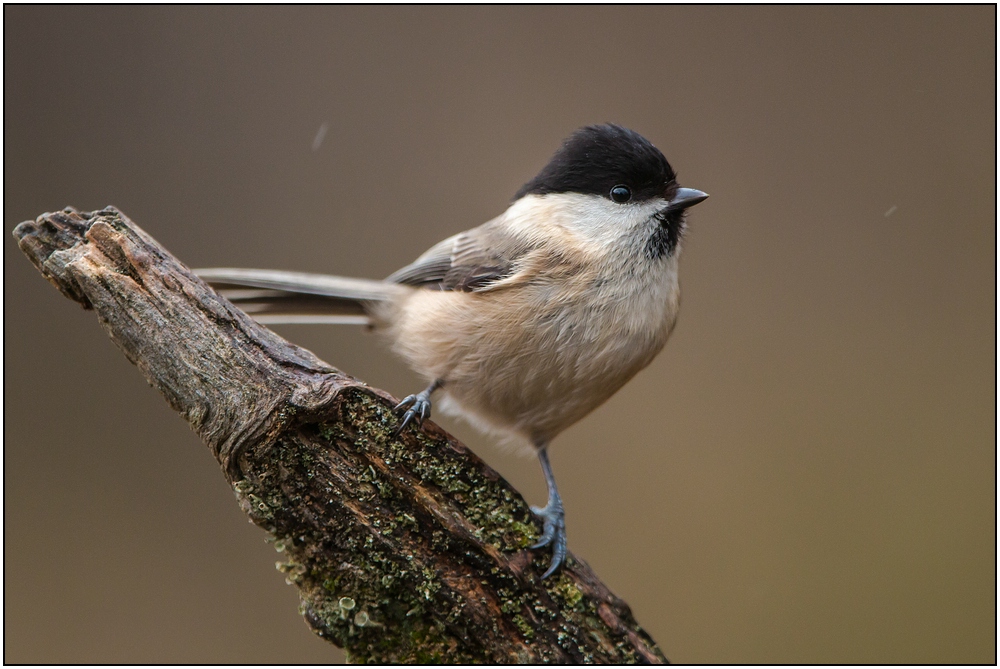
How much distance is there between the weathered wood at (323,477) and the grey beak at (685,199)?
85cm

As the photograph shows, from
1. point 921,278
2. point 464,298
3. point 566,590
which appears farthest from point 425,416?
point 921,278

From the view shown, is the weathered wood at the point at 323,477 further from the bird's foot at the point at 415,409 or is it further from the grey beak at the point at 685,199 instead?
the grey beak at the point at 685,199

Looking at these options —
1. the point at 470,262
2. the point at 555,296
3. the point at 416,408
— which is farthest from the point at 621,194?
the point at 416,408

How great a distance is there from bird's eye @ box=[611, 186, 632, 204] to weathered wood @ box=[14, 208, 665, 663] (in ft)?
2.51

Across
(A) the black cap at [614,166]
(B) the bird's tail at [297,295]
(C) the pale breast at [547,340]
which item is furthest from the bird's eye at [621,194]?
(B) the bird's tail at [297,295]

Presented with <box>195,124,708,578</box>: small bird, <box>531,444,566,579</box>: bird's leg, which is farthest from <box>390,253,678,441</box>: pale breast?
<box>531,444,566,579</box>: bird's leg

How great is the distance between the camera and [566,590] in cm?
145

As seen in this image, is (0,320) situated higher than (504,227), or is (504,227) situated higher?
(504,227)

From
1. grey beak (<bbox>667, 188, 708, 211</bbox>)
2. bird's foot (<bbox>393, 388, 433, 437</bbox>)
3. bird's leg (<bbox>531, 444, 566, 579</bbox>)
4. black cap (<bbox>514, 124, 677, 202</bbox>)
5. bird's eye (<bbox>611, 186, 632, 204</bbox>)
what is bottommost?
bird's leg (<bbox>531, 444, 566, 579</bbox>)

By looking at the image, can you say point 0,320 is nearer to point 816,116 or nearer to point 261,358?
point 261,358

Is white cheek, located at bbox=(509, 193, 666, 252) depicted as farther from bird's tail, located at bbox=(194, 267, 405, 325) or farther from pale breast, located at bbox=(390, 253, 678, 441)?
bird's tail, located at bbox=(194, 267, 405, 325)

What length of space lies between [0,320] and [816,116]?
3.51 m

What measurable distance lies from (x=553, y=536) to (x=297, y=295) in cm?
95

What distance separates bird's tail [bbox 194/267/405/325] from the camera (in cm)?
182
